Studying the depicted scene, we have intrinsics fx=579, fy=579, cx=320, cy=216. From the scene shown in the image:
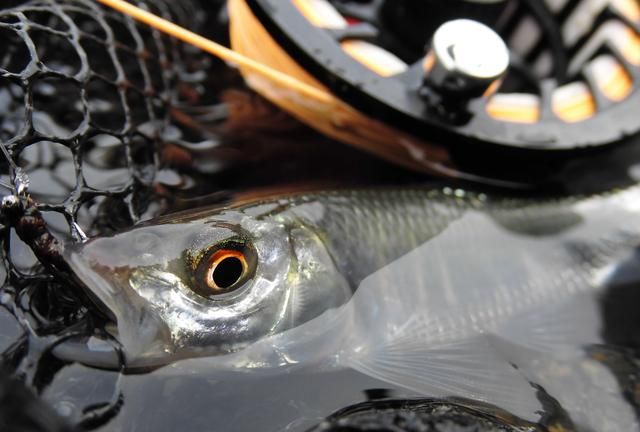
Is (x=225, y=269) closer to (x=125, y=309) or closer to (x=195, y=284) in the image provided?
(x=195, y=284)

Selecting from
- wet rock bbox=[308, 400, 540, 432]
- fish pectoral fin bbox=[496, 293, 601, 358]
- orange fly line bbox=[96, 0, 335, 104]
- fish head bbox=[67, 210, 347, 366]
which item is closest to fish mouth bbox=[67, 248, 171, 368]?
fish head bbox=[67, 210, 347, 366]

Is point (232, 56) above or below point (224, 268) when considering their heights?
above

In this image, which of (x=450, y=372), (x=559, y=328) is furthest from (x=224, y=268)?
(x=559, y=328)

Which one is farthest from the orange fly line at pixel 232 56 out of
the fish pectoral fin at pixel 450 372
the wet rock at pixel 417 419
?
the wet rock at pixel 417 419

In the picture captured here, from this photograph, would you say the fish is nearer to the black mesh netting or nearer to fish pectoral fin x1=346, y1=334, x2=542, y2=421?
fish pectoral fin x1=346, y1=334, x2=542, y2=421

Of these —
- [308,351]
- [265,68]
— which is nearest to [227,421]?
[308,351]

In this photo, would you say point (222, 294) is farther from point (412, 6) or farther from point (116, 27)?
point (412, 6)
